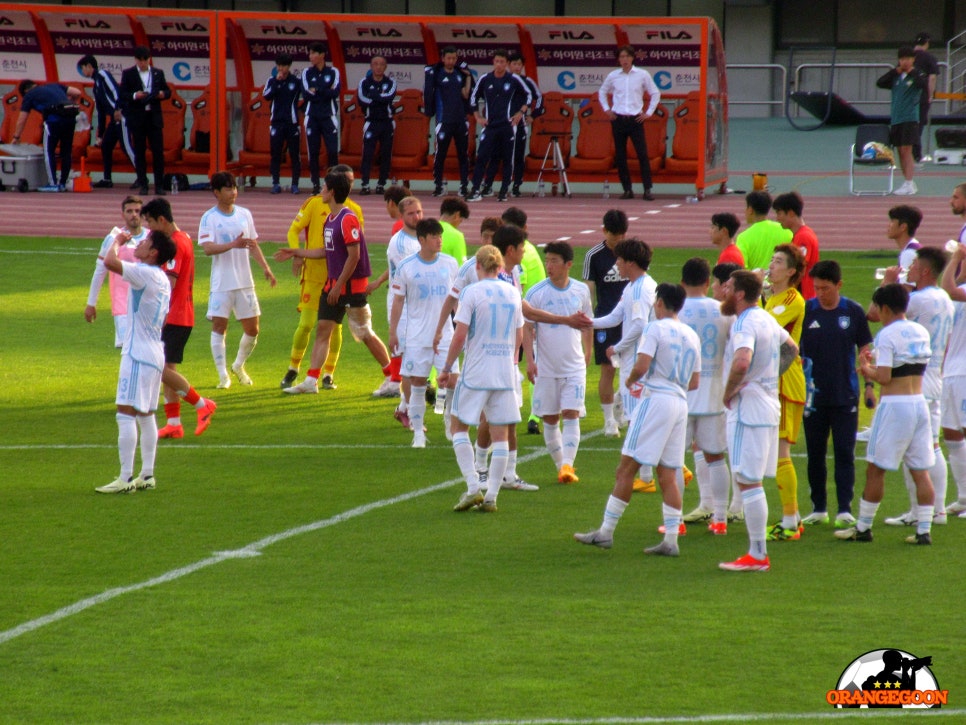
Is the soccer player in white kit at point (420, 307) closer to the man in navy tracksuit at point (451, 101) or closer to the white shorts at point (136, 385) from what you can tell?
the white shorts at point (136, 385)

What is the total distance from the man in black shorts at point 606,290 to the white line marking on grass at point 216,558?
210 centimetres

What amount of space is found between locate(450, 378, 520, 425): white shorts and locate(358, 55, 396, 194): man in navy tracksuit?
1629cm

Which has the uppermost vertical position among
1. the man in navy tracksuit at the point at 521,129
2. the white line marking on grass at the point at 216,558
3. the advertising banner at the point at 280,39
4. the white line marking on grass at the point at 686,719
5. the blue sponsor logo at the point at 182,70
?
the advertising banner at the point at 280,39

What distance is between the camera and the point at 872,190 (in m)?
25.4

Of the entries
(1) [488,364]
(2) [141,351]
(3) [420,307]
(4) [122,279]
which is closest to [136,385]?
(2) [141,351]

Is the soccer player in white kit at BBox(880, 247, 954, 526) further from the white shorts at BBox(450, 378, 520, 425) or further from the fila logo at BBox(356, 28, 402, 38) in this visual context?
the fila logo at BBox(356, 28, 402, 38)

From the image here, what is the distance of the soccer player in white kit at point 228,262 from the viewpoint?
13422 millimetres

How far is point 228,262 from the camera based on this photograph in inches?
543

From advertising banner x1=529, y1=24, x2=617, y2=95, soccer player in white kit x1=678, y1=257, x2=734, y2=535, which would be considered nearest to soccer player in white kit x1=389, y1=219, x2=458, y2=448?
soccer player in white kit x1=678, y1=257, x2=734, y2=535

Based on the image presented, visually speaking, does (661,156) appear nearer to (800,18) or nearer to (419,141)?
(419,141)

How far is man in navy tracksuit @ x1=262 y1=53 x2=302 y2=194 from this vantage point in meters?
25.3

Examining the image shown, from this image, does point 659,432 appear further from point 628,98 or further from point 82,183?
point 82,183
